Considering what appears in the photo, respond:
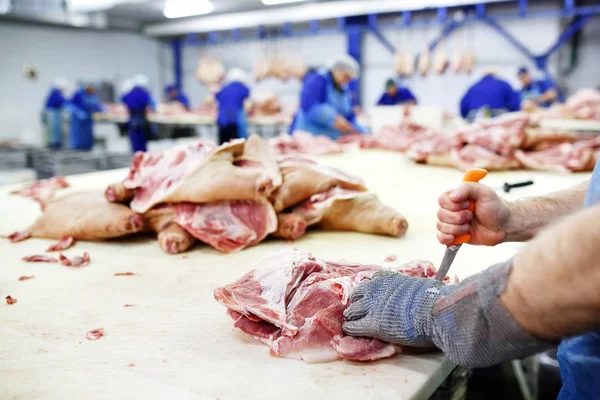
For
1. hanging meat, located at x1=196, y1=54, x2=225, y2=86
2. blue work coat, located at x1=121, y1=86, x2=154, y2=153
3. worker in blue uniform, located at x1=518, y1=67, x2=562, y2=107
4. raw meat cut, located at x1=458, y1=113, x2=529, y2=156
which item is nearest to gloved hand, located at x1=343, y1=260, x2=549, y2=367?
raw meat cut, located at x1=458, y1=113, x2=529, y2=156

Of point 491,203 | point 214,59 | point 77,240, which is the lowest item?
point 77,240

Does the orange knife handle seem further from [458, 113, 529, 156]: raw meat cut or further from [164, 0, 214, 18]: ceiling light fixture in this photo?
[164, 0, 214, 18]: ceiling light fixture

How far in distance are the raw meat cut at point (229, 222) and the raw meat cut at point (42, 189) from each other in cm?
152

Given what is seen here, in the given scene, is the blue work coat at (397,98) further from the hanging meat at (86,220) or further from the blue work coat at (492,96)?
the hanging meat at (86,220)

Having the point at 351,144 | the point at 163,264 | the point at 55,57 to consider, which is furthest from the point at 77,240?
the point at 55,57

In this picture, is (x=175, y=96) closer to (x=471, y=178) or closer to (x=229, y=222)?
(x=229, y=222)

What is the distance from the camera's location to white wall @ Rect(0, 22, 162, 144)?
50.3ft

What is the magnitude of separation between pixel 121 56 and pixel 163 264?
19804 millimetres

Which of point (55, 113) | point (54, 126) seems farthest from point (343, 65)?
point (54, 126)

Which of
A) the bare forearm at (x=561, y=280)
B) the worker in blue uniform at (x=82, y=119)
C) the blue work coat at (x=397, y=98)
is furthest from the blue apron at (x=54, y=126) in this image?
the bare forearm at (x=561, y=280)

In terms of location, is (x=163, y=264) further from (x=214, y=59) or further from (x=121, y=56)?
(x=121, y=56)

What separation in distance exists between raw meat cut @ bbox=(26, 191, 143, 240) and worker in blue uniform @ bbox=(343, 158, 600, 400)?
1334 millimetres

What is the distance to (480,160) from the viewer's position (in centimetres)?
424

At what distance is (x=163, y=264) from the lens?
215cm
